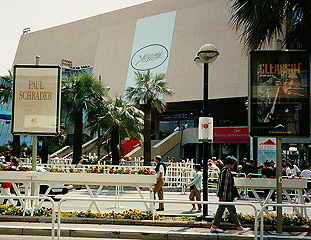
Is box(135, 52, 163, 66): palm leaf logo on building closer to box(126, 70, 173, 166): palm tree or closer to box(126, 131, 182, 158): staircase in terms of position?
box(126, 131, 182, 158): staircase

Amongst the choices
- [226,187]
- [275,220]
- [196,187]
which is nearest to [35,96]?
[196,187]

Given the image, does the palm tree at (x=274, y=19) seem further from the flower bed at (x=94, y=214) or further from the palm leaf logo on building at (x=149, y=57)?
the palm leaf logo on building at (x=149, y=57)

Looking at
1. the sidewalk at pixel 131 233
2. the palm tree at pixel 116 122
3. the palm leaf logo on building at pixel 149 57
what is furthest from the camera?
the palm leaf logo on building at pixel 149 57

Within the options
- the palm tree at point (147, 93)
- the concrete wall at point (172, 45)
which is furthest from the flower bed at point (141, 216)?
the concrete wall at point (172, 45)

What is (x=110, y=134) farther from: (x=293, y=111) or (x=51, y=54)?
(x=51, y=54)

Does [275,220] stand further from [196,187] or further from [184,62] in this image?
[184,62]

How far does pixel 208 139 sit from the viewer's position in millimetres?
10656

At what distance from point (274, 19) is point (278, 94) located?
2.25 m

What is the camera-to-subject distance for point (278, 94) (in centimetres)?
922

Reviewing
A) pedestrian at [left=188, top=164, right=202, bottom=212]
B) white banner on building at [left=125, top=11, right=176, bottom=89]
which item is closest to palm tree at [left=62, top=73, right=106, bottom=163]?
pedestrian at [left=188, top=164, right=202, bottom=212]

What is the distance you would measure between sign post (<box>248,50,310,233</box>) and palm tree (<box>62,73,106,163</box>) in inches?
729

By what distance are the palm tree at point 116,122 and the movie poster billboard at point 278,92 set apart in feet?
58.9

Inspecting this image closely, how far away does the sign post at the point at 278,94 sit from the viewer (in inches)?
362

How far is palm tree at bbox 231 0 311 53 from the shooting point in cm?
994
